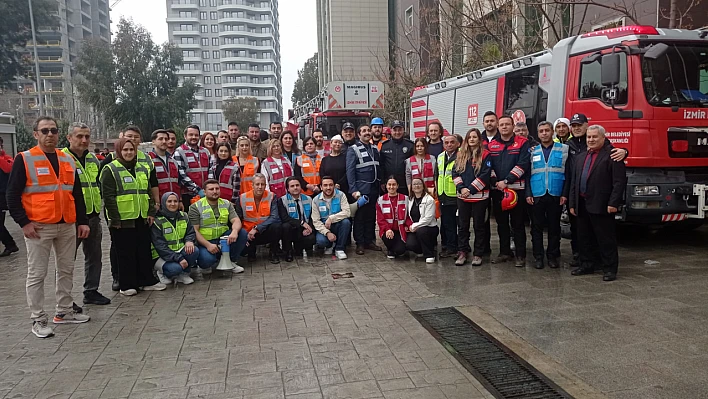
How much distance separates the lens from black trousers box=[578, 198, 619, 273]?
6.43 meters

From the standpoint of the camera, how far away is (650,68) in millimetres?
7555

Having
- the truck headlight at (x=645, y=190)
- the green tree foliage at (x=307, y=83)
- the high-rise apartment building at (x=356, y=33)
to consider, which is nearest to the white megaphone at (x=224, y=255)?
the truck headlight at (x=645, y=190)

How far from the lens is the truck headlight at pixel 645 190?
291 inches

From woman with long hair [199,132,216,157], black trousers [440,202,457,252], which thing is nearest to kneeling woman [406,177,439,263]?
black trousers [440,202,457,252]

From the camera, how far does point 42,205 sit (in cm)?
515

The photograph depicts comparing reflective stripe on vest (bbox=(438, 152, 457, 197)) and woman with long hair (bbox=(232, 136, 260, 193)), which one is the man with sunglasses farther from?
reflective stripe on vest (bbox=(438, 152, 457, 197))

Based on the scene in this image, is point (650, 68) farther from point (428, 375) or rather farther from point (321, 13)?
point (321, 13)

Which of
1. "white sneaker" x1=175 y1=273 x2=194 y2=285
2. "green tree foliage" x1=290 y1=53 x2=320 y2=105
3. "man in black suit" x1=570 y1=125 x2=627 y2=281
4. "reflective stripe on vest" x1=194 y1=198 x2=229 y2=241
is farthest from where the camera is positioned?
"green tree foliage" x1=290 y1=53 x2=320 y2=105

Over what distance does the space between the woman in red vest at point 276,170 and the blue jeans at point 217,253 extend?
1.08m

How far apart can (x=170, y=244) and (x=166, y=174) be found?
4.00 feet

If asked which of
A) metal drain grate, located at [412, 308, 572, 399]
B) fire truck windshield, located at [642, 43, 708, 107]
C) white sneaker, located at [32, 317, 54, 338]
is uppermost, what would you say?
fire truck windshield, located at [642, 43, 708, 107]

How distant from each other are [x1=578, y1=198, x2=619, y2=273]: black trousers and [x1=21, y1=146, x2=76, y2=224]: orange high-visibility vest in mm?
5778

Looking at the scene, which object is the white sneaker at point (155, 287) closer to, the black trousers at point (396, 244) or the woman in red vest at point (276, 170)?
the woman in red vest at point (276, 170)

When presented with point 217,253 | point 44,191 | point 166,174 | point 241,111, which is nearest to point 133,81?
point 166,174
